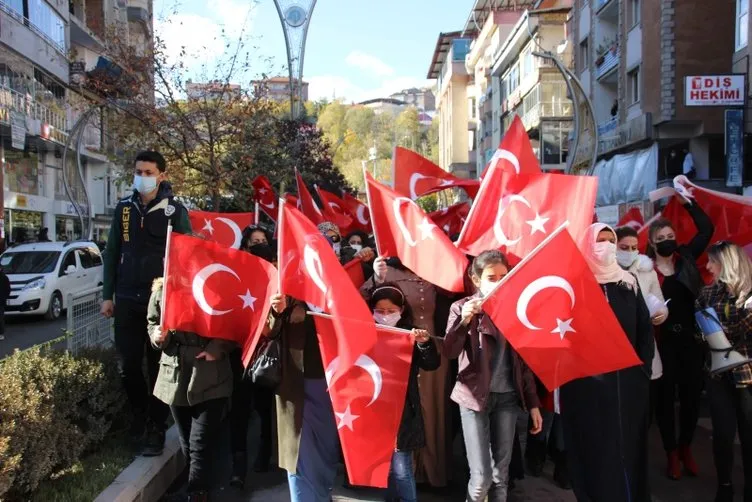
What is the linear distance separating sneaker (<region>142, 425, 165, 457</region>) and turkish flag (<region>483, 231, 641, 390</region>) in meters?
2.76

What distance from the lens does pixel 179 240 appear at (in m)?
4.30

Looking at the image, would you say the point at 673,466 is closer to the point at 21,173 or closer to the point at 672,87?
the point at 672,87

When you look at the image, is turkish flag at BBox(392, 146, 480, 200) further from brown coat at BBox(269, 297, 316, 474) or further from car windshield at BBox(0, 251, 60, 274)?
car windshield at BBox(0, 251, 60, 274)

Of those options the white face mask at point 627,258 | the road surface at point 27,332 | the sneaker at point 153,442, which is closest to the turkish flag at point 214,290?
the sneaker at point 153,442

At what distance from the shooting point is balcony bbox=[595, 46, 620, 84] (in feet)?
86.0

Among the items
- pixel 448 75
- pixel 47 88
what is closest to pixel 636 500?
pixel 47 88

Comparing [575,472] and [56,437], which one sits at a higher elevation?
[56,437]

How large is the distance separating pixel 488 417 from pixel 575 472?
3.01 ft

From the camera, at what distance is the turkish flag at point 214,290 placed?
4.27 metres

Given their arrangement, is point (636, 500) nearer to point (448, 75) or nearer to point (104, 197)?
point (104, 197)

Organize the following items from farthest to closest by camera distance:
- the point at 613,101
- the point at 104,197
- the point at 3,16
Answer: the point at 104,197
the point at 613,101
the point at 3,16

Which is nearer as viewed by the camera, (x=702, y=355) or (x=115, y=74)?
(x=702, y=355)

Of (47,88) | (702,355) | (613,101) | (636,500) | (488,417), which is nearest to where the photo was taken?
(488,417)

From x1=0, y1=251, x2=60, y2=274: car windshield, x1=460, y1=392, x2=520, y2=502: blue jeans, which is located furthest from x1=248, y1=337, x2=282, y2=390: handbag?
x1=0, y1=251, x2=60, y2=274: car windshield
